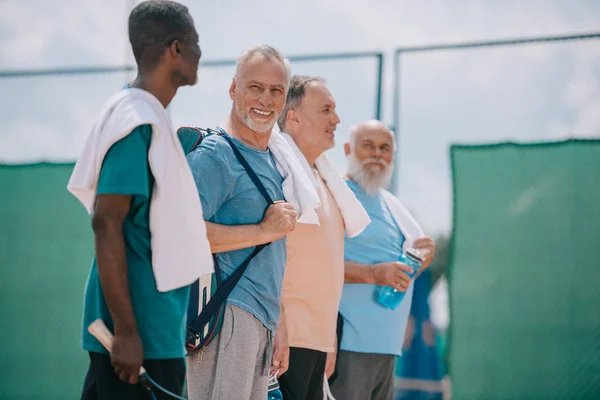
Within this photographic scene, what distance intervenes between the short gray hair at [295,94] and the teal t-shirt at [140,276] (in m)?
1.82

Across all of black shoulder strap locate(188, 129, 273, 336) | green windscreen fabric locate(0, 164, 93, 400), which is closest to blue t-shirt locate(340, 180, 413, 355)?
black shoulder strap locate(188, 129, 273, 336)

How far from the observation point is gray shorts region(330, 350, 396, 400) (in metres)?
4.09

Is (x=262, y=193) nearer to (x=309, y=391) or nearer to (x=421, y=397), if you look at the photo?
(x=309, y=391)

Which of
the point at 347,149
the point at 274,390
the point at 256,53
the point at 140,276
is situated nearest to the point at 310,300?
the point at 274,390

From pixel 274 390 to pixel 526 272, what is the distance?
10.6ft

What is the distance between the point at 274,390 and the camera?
3.24m

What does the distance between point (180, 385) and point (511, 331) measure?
412 centimetres

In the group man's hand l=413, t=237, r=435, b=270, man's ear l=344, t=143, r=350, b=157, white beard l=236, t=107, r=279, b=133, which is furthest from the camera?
man's ear l=344, t=143, r=350, b=157

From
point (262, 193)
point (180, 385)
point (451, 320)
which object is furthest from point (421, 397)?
point (180, 385)

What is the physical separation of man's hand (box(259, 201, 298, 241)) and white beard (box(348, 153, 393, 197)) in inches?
65.0

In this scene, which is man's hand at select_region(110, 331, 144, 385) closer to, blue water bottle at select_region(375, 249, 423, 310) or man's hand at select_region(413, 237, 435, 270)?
blue water bottle at select_region(375, 249, 423, 310)

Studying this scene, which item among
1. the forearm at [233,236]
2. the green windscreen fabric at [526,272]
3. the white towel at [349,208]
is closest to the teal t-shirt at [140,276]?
the forearm at [233,236]

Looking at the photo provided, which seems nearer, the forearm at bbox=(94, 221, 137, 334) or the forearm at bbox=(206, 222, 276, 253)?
the forearm at bbox=(94, 221, 137, 334)

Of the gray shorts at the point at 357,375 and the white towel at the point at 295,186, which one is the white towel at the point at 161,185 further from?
the gray shorts at the point at 357,375
